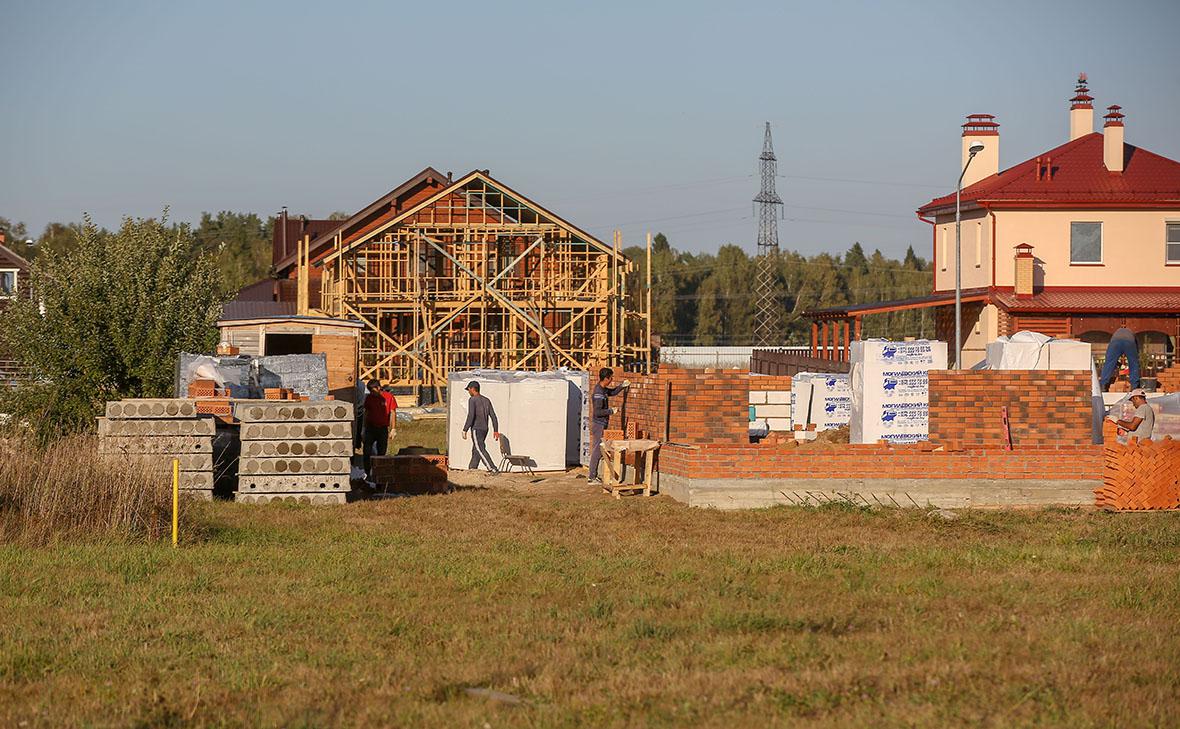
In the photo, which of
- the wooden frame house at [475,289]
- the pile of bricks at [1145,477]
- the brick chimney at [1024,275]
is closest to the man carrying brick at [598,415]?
the pile of bricks at [1145,477]

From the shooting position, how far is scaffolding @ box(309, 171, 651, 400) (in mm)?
48219

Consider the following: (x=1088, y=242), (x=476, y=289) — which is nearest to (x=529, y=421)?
(x=1088, y=242)

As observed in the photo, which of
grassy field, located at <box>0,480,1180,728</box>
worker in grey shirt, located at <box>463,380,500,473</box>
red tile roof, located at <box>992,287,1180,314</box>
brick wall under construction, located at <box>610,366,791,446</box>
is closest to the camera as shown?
grassy field, located at <box>0,480,1180,728</box>

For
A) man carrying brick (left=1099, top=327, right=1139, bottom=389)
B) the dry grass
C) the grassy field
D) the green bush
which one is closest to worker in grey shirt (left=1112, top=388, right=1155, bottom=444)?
the grassy field

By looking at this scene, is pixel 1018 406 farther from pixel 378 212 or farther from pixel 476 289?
pixel 378 212

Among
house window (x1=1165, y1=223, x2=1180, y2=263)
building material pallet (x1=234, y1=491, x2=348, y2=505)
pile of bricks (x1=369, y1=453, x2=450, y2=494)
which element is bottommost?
building material pallet (x1=234, y1=491, x2=348, y2=505)

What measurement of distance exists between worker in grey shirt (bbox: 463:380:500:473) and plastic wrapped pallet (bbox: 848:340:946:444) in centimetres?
608

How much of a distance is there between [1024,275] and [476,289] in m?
18.8

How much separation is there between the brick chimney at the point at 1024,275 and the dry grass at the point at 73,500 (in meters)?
31.5

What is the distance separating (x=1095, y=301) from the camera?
40156mm

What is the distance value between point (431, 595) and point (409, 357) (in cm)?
3699

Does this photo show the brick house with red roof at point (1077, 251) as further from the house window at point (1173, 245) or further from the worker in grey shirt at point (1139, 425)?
the worker in grey shirt at point (1139, 425)

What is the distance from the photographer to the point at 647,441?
18.0 metres

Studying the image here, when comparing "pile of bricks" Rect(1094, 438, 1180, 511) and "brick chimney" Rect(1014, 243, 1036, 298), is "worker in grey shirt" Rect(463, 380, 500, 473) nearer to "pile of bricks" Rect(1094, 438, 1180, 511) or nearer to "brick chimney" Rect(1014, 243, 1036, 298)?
"pile of bricks" Rect(1094, 438, 1180, 511)
